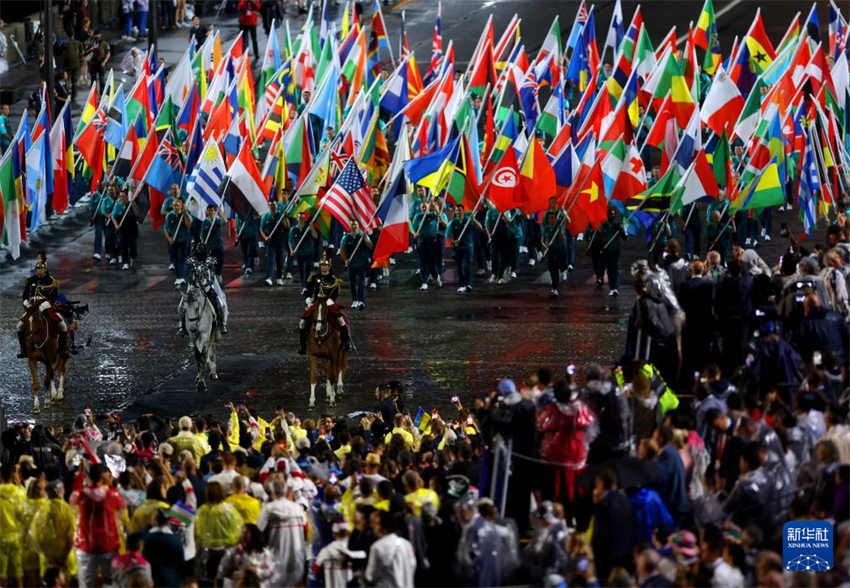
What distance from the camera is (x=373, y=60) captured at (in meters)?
50.7

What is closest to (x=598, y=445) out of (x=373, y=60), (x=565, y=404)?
(x=565, y=404)

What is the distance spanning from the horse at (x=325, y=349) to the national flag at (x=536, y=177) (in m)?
8.07

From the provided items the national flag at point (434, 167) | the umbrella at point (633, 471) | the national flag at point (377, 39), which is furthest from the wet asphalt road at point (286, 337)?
the umbrella at point (633, 471)

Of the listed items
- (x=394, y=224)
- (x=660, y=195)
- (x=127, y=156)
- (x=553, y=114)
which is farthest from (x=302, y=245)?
(x=553, y=114)

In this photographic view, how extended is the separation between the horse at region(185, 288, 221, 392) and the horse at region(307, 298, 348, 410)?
1.64 metres

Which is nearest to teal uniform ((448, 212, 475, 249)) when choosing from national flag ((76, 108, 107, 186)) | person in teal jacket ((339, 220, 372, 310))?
person in teal jacket ((339, 220, 372, 310))

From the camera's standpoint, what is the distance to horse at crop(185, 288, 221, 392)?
29.6m

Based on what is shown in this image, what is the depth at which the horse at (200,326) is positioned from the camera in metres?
29.6

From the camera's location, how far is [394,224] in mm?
34219

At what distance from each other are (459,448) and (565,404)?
217 cm

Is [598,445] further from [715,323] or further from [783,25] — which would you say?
[783,25]

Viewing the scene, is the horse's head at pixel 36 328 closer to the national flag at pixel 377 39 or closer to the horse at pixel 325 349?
the horse at pixel 325 349

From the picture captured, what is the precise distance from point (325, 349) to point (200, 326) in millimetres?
2041

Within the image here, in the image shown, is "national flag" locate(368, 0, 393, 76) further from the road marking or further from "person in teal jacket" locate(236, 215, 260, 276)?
the road marking
